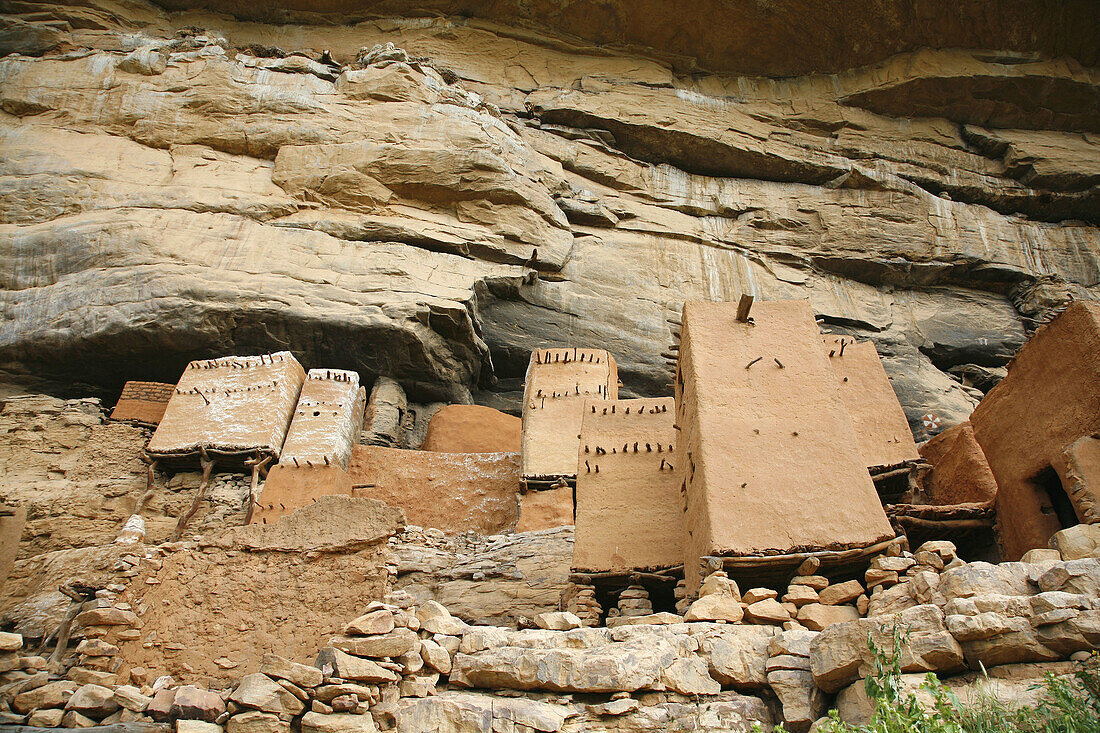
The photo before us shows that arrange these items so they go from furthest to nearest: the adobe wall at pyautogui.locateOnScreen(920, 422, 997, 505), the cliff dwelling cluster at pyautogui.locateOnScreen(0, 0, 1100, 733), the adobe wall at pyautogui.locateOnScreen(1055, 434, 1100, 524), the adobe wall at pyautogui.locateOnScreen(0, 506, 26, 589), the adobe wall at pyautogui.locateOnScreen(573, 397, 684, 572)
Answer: the adobe wall at pyautogui.locateOnScreen(920, 422, 997, 505) → the adobe wall at pyautogui.locateOnScreen(573, 397, 684, 572) → the adobe wall at pyautogui.locateOnScreen(0, 506, 26, 589) → the adobe wall at pyautogui.locateOnScreen(1055, 434, 1100, 524) → the cliff dwelling cluster at pyautogui.locateOnScreen(0, 0, 1100, 733)

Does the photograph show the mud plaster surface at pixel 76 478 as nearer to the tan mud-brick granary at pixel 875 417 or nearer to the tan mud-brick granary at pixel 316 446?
the tan mud-brick granary at pixel 316 446

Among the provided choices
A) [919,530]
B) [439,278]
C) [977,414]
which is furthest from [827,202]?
[919,530]

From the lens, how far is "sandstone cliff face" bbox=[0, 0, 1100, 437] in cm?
1628

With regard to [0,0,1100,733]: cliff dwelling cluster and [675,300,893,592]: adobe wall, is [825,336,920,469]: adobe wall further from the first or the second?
[675,300,893,592]: adobe wall

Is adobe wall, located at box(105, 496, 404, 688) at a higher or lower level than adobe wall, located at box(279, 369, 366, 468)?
lower

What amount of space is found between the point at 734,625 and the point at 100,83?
20.8 metres

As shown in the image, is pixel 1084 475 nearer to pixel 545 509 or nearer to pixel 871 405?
pixel 871 405

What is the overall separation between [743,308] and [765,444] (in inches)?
65.3

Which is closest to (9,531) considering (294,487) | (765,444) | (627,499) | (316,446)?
(294,487)

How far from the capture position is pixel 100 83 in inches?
797

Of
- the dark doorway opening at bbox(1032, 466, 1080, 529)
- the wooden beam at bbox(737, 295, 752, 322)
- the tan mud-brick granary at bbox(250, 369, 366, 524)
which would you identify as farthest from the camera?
the tan mud-brick granary at bbox(250, 369, 366, 524)

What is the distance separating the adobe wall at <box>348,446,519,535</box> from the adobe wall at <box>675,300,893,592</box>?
16.5ft

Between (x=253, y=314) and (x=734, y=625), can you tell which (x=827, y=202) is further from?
(x=734, y=625)

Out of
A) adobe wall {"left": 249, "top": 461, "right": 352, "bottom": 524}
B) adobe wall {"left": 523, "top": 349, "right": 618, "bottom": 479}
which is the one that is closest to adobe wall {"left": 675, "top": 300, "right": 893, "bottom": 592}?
adobe wall {"left": 523, "top": 349, "right": 618, "bottom": 479}
